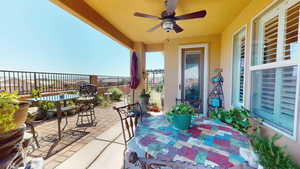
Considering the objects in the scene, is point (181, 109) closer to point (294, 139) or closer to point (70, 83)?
point (294, 139)

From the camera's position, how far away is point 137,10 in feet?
7.70

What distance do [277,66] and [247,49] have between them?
30.4 inches

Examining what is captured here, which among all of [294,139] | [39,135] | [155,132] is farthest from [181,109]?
[39,135]

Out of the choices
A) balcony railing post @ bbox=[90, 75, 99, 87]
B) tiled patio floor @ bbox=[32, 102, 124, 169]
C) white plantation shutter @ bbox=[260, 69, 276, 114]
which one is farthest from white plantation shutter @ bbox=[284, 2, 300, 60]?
balcony railing post @ bbox=[90, 75, 99, 87]

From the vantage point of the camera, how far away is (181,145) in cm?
98

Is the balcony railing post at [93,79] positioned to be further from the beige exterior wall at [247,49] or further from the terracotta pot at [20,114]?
the beige exterior wall at [247,49]

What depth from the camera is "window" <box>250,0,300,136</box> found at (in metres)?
1.28

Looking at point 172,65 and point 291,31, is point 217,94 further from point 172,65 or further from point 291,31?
point 291,31

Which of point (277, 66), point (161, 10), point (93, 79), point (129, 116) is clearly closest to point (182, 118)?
point (129, 116)

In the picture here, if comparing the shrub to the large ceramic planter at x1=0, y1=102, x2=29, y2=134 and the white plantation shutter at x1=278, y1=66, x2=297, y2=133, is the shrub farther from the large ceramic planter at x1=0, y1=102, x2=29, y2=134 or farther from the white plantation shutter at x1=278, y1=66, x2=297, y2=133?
the white plantation shutter at x1=278, y1=66, x2=297, y2=133

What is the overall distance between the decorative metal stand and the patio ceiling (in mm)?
1301

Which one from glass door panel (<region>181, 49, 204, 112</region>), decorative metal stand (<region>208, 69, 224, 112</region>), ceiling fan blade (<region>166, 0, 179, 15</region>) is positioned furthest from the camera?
glass door panel (<region>181, 49, 204, 112</region>)

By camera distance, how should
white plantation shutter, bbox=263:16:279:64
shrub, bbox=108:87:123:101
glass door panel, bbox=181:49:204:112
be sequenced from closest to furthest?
white plantation shutter, bbox=263:16:279:64 < glass door panel, bbox=181:49:204:112 < shrub, bbox=108:87:123:101

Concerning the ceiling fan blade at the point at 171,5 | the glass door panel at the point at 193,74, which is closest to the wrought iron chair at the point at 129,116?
the ceiling fan blade at the point at 171,5
